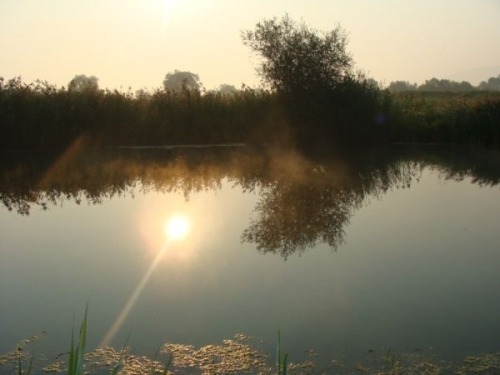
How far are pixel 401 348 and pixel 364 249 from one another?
2869mm

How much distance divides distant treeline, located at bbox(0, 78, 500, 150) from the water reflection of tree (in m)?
1.79

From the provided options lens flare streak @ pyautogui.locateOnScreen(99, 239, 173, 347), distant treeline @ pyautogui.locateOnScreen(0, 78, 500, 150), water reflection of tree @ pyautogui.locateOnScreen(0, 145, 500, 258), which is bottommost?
lens flare streak @ pyautogui.locateOnScreen(99, 239, 173, 347)

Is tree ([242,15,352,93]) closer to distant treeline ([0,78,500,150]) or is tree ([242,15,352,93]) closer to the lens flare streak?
distant treeline ([0,78,500,150])

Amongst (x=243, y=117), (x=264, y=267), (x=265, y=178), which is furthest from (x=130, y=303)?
(x=243, y=117)

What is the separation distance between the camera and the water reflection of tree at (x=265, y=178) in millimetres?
8086

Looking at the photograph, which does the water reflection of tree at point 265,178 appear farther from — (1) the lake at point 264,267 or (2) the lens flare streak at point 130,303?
(2) the lens flare streak at point 130,303

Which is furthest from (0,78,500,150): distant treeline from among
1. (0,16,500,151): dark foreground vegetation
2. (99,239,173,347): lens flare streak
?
(99,239,173,347): lens flare streak

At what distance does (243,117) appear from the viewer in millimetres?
19859

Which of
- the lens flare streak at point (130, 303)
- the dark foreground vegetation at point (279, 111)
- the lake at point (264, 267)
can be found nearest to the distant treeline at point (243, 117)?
the dark foreground vegetation at point (279, 111)

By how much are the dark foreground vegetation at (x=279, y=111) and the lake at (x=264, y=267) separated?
21.2 ft

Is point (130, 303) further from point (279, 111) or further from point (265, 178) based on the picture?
point (279, 111)

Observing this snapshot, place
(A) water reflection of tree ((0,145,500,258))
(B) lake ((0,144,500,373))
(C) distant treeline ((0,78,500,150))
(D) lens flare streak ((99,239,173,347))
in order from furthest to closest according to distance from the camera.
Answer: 1. (C) distant treeline ((0,78,500,150))
2. (A) water reflection of tree ((0,145,500,258))
3. (D) lens flare streak ((99,239,173,347))
4. (B) lake ((0,144,500,373))

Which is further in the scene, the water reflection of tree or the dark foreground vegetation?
the dark foreground vegetation

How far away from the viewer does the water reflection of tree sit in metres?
8.09
